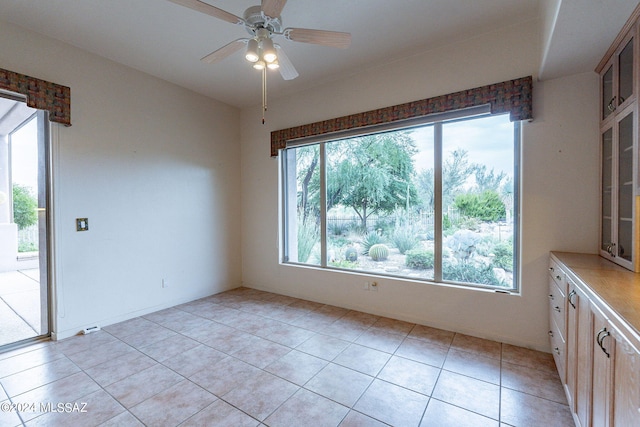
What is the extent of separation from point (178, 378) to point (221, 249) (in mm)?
2388

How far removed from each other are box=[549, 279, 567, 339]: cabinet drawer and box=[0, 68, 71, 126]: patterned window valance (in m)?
4.44

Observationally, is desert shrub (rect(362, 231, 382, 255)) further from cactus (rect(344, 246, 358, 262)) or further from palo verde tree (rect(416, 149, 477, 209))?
palo verde tree (rect(416, 149, 477, 209))

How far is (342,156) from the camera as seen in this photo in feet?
12.1

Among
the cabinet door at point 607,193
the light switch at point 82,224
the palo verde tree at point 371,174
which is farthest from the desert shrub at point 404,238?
the light switch at point 82,224

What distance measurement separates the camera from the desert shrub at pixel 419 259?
3045mm

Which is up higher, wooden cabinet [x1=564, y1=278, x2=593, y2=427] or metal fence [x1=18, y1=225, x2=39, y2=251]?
metal fence [x1=18, y1=225, x2=39, y2=251]

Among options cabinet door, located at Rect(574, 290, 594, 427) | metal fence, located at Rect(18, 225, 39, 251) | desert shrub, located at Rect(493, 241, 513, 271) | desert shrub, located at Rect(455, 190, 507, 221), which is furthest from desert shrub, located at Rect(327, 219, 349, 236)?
metal fence, located at Rect(18, 225, 39, 251)

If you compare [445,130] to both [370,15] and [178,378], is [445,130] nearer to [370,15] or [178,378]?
[370,15]

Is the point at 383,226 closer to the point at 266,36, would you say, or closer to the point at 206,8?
the point at 266,36

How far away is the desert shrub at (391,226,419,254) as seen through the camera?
3.14m

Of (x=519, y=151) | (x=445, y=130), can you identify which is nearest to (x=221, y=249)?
(x=445, y=130)

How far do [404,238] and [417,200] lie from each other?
458 millimetres

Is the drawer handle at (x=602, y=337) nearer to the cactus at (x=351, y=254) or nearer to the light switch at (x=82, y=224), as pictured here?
the cactus at (x=351, y=254)

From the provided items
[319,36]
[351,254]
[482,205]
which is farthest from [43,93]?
[482,205]
